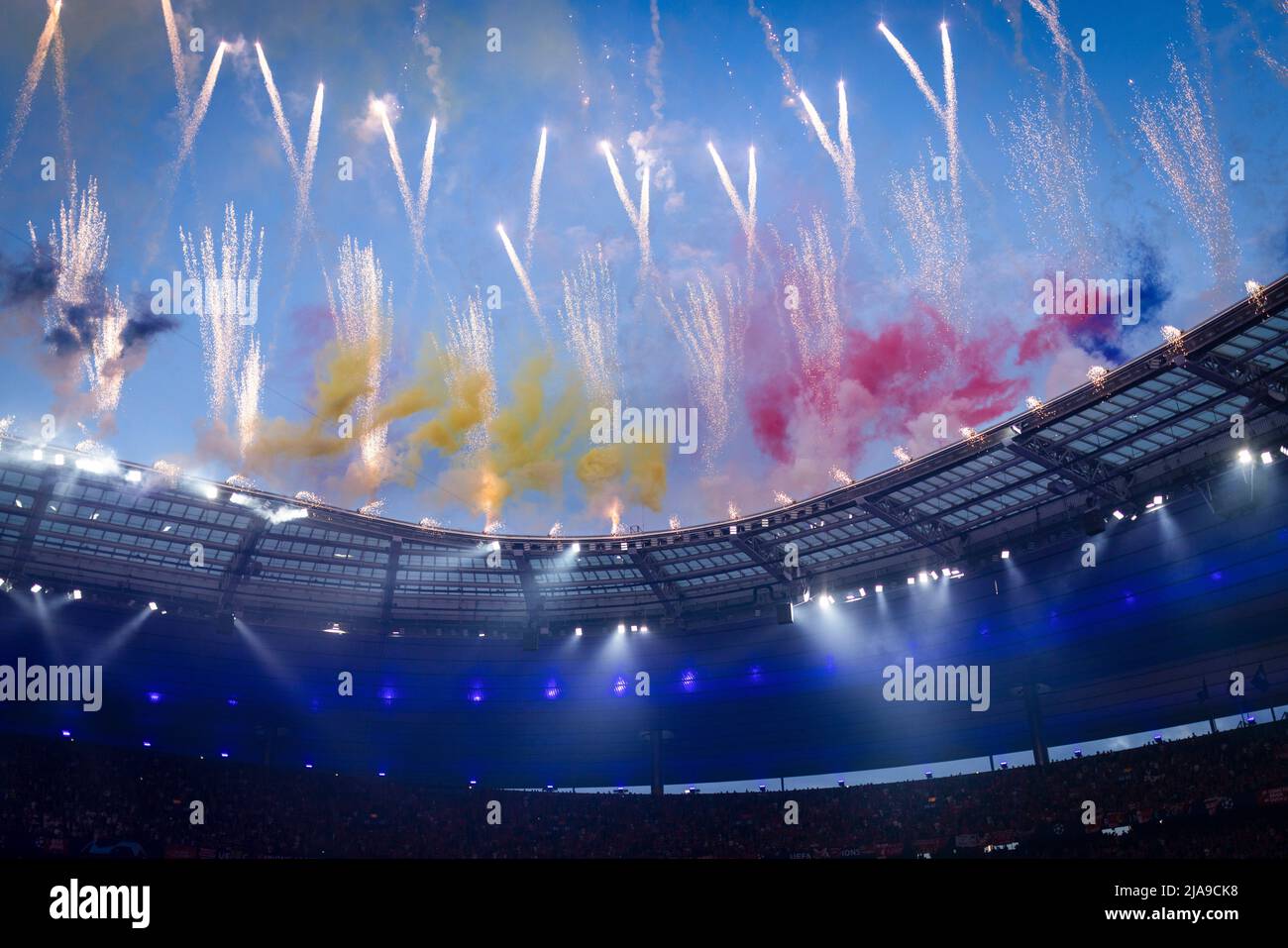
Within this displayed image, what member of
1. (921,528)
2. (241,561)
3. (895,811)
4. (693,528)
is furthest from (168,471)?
(895,811)

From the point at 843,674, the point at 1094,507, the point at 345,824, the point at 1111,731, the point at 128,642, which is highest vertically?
the point at 1094,507

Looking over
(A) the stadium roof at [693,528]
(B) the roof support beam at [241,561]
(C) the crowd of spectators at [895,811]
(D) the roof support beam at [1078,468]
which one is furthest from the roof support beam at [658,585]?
(D) the roof support beam at [1078,468]

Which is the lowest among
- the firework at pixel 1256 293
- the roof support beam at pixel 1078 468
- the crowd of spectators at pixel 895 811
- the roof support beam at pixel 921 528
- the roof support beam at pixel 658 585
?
the crowd of spectators at pixel 895 811

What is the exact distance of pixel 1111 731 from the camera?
162ft

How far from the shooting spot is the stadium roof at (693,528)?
31359mm

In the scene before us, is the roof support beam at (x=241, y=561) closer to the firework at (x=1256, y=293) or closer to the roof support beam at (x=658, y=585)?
the roof support beam at (x=658, y=585)

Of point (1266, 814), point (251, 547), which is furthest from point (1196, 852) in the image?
point (251, 547)

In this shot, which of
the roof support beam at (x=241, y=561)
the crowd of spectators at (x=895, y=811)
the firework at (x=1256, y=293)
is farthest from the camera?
the roof support beam at (x=241, y=561)

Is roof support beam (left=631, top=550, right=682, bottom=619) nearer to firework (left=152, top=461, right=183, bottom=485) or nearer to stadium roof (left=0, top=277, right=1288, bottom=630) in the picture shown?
stadium roof (left=0, top=277, right=1288, bottom=630)

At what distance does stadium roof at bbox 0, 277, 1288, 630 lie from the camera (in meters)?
31.4
